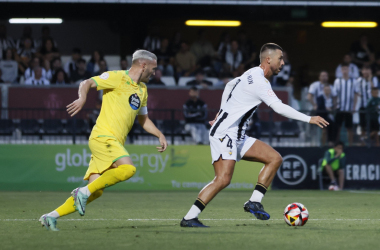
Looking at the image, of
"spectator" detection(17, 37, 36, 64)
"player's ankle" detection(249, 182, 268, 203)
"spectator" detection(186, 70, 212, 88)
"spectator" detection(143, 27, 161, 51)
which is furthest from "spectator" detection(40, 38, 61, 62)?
"player's ankle" detection(249, 182, 268, 203)

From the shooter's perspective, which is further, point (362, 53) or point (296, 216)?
point (362, 53)

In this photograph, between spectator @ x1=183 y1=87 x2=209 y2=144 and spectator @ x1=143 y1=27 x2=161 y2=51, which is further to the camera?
spectator @ x1=143 y1=27 x2=161 y2=51

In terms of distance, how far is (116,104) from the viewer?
7.45m

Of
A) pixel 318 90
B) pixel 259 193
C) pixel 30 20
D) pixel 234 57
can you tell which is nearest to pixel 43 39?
pixel 30 20

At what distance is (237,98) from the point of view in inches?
305

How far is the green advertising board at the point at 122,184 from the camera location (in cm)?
A: 1573

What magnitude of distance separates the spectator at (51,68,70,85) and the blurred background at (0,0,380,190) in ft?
0.11

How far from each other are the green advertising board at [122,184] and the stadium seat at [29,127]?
0.37 metres

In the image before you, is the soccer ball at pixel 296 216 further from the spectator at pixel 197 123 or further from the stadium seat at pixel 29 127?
the stadium seat at pixel 29 127

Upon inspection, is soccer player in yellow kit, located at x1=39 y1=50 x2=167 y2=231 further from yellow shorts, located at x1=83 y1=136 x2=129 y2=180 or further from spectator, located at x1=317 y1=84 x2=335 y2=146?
spectator, located at x1=317 y1=84 x2=335 y2=146

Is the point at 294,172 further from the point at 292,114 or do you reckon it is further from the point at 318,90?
the point at 292,114

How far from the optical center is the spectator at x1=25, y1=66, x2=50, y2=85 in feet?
57.0

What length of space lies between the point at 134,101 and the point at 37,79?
34.5ft

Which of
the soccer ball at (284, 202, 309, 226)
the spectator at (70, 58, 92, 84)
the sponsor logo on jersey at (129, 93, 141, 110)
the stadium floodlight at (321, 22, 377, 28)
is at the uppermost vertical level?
the stadium floodlight at (321, 22, 377, 28)
